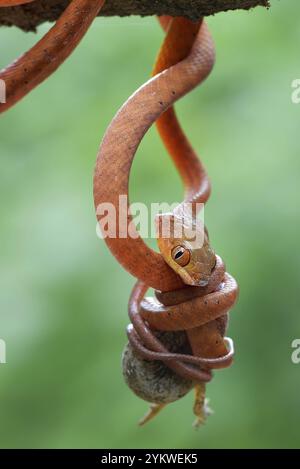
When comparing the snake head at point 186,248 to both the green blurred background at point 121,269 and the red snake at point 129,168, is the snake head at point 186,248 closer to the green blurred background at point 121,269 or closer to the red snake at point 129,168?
the red snake at point 129,168

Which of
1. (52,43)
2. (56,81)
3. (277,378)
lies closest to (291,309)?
(277,378)

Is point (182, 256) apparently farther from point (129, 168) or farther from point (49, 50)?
point (49, 50)

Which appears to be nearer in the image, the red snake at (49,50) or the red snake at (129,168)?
the red snake at (129,168)

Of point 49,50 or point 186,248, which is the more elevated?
point 49,50

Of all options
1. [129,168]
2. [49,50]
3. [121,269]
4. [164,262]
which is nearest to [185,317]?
[164,262]

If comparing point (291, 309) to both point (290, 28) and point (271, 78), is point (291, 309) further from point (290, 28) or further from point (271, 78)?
point (290, 28)

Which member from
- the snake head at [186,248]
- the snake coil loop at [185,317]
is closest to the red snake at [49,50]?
the snake head at [186,248]

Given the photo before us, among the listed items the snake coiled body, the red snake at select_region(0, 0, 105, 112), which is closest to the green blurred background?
the snake coiled body
